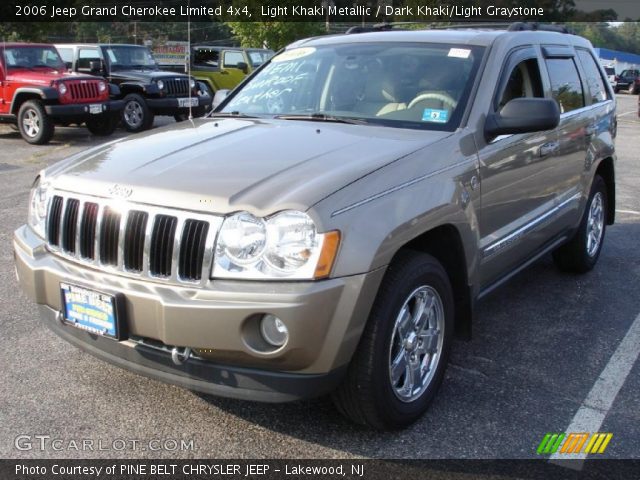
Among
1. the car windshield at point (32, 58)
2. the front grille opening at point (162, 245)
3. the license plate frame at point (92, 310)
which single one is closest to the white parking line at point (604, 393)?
the front grille opening at point (162, 245)

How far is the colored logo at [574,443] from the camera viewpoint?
3.04 m

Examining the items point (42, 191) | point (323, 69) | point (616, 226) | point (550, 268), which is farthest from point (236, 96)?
point (616, 226)

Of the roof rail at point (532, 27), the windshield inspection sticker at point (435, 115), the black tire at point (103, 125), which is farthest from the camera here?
the black tire at point (103, 125)

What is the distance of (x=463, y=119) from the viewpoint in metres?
3.58

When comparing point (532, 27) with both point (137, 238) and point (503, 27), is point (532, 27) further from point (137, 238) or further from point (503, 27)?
point (137, 238)

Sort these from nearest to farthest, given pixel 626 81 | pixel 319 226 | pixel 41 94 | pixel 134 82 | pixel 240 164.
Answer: pixel 319 226
pixel 240 164
pixel 41 94
pixel 134 82
pixel 626 81

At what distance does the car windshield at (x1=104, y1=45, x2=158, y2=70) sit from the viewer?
15180 millimetres

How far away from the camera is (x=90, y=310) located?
2.90m

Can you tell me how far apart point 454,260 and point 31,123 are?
11834 mm

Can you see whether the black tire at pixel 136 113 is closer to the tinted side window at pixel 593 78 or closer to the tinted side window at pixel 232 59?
the tinted side window at pixel 232 59

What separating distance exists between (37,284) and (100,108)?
1118cm

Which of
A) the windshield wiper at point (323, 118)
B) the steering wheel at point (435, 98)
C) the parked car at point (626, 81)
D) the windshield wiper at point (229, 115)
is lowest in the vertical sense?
the parked car at point (626, 81)

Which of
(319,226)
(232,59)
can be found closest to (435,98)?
(319,226)

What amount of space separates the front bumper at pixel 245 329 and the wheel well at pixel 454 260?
2.10ft
